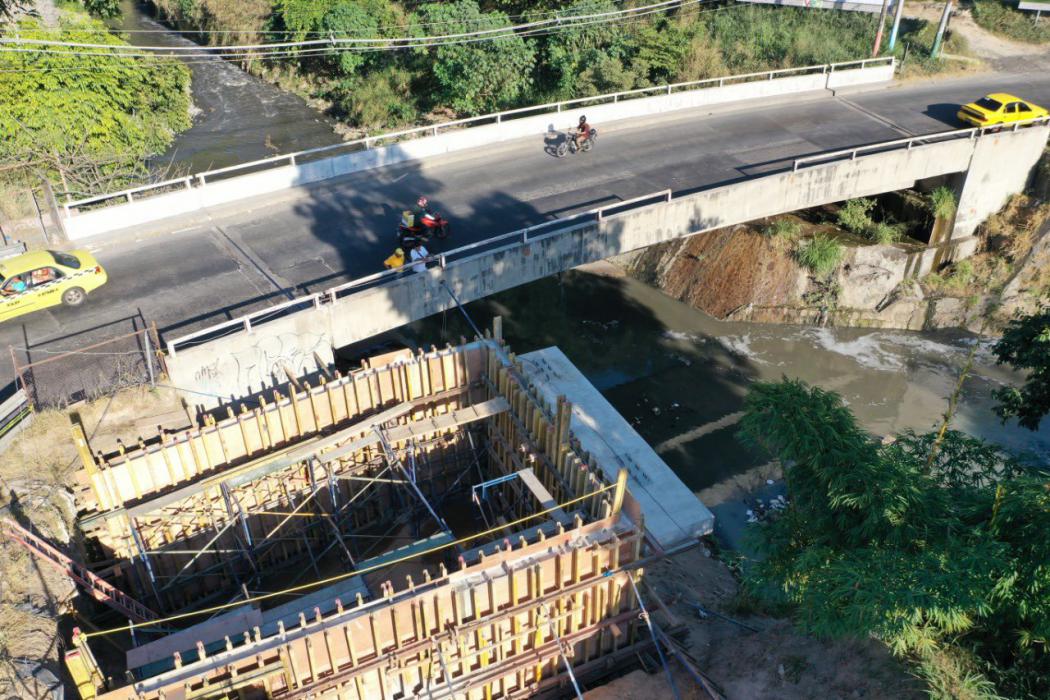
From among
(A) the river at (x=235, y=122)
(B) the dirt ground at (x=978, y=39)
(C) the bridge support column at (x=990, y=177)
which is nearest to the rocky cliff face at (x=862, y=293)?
(C) the bridge support column at (x=990, y=177)

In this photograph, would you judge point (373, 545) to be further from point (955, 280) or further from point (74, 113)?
point (955, 280)

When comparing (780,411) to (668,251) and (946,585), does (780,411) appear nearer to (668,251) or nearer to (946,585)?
(946,585)

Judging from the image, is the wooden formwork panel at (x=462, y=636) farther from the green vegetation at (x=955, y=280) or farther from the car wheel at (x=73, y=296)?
the green vegetation at (x=955, y=280)

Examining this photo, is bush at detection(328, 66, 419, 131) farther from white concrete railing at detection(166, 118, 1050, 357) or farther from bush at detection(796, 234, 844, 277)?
bush at detection(796, 234, 844, 277)

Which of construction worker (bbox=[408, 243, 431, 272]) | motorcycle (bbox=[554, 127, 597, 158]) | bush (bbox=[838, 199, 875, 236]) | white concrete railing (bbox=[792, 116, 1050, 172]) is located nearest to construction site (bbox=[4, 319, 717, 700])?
construction worker (bbox=[408, 243, 431, 272])

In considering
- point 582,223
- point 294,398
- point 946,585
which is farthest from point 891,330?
point 294,398

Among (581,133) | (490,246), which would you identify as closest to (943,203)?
(581,133)

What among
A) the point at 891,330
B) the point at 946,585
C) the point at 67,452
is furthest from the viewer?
the point at 891,330
